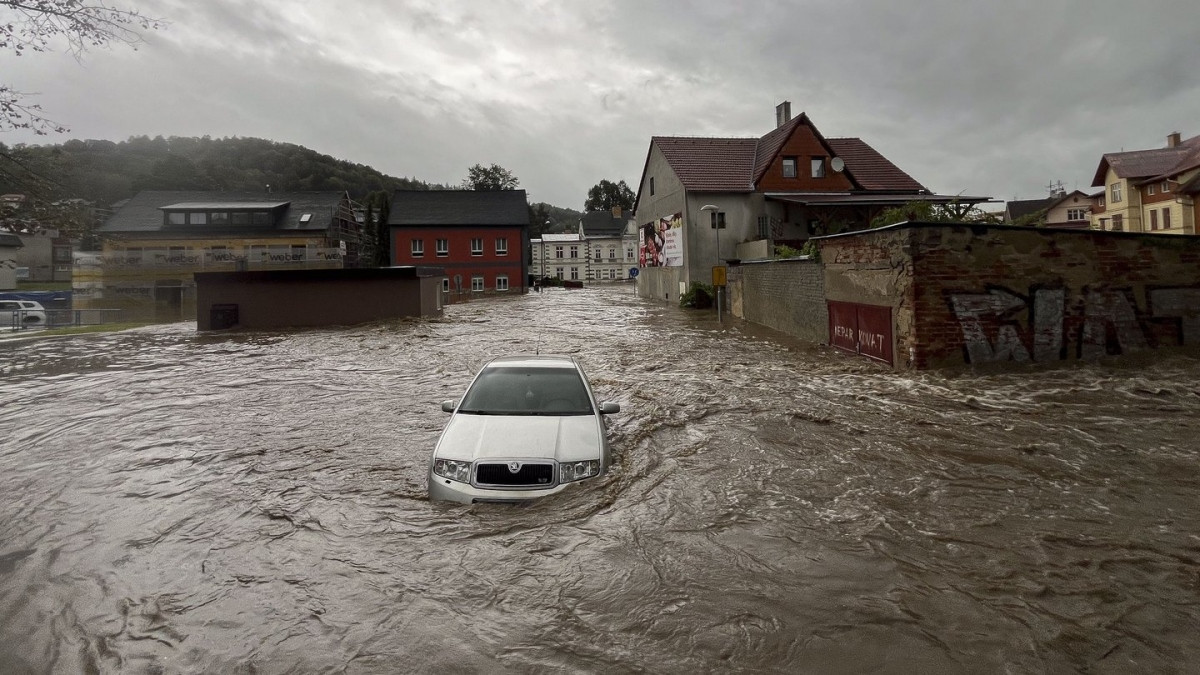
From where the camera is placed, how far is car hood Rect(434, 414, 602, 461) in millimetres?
6418

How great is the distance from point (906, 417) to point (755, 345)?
31.6 ft

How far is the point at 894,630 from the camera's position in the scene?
4.18m

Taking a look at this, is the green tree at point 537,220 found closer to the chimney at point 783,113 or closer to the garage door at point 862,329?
the chimney at point 783,113

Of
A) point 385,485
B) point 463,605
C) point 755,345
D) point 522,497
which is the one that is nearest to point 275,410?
point 385,485

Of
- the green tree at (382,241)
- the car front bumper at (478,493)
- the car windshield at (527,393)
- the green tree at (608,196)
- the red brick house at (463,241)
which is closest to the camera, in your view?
the car front bumper at (478,493)

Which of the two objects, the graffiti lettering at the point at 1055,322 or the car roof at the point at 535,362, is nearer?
the car roof at the point at 535,362

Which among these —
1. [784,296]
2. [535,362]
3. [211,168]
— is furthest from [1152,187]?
[211,168]

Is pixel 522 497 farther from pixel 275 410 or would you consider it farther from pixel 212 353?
pixel 212 353

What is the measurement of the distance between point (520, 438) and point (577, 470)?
678mm

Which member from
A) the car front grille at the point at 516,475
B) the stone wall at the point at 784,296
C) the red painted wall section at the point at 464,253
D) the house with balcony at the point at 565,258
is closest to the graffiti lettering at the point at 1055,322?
the stone wall at the point at 784,296

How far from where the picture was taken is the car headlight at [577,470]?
6340 mm

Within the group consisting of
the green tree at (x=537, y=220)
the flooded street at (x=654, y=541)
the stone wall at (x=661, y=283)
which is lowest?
the flooded street at (x=654, y=541)

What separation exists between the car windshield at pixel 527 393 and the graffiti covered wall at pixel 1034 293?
8367 mm

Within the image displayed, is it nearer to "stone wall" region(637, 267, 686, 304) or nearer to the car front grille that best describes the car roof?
the car front grille
